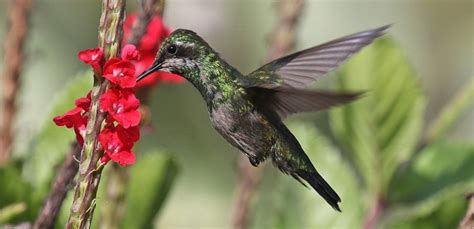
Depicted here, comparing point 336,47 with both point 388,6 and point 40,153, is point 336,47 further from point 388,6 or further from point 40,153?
point 388,6

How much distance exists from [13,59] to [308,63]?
30.5 inches


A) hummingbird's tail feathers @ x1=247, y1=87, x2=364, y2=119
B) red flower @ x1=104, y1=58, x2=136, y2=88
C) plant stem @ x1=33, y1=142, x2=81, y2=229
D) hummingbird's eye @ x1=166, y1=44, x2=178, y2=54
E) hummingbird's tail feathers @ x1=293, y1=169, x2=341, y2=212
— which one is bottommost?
hummingbird's tail feathers @ x1=293, y1=169, x2=341, y2=212

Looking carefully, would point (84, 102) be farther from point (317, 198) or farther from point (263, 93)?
point (317, 198)

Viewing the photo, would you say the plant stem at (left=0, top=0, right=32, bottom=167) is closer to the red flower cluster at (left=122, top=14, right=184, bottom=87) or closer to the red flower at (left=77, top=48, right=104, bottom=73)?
the red flower cluster at (left=122, top=14, right=184, bottom=87)

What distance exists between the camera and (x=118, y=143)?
146 cm

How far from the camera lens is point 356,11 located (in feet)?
17.3

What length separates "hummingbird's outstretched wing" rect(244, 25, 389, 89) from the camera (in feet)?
6.47

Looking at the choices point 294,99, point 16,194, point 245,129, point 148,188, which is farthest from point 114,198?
point 294,99

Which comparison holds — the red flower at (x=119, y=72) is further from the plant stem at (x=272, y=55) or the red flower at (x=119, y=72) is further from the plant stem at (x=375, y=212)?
the plant stem at (x=375, y=212)

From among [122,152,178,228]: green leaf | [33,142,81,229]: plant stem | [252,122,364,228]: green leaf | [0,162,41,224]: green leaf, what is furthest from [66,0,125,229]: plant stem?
[252,122,364,228]: green leaf

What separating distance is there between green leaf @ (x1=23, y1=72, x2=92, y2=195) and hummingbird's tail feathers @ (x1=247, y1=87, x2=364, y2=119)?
0.40 meters

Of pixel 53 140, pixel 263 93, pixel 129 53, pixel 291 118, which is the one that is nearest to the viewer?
pixel 129 53

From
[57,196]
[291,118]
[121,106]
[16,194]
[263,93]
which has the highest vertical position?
[121,106]

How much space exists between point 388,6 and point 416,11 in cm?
17
